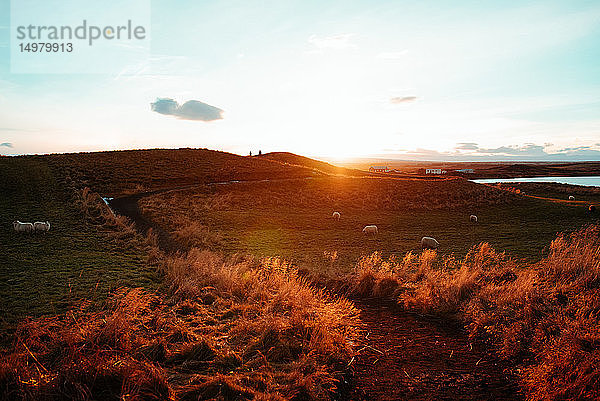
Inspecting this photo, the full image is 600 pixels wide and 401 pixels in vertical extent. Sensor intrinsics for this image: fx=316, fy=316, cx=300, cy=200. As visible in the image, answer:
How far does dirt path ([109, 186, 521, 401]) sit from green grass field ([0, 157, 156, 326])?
6.92m

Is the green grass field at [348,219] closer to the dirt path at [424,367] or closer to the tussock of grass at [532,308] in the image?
the tussock of grass at [532,308]

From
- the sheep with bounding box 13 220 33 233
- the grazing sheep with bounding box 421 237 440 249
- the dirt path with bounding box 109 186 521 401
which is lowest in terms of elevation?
the grazing sheep with bounding box 421 237 440 249

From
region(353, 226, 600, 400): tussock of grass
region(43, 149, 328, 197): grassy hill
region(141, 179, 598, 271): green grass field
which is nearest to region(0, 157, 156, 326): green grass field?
region(141, 179, 598, 271): green grass field

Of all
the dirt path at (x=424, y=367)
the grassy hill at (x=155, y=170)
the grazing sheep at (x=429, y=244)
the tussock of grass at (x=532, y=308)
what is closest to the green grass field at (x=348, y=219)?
the grazing sheep at (x=429, y=244)

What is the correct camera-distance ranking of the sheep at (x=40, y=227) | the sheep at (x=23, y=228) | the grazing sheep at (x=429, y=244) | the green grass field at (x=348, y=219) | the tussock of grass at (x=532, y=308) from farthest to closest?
the grazing sheep at (x=429, y=244) → the green grass field at (x=348, y=219) → the sheep at (x=40, y=227) → the sheep at (x=23, y=228) → the tussock of grass at (x=532, y=308)

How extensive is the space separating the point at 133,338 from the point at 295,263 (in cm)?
979

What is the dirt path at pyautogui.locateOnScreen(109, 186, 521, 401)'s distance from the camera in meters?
5.32

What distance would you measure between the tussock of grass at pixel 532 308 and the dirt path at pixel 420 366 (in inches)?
17.2

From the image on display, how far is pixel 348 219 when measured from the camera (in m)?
30.8

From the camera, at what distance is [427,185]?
47.8m

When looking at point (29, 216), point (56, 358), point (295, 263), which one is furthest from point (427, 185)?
point (56, 358)

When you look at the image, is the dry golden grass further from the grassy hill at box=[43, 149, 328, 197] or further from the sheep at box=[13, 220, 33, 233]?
the grassy hill at box=[43, 149, 328, 197]

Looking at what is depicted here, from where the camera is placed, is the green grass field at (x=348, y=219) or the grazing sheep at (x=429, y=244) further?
the grazing sheep at (x=429, y=244)

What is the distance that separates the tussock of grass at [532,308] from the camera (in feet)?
16.1
